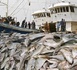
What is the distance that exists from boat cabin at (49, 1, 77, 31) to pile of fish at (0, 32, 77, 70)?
992 inches

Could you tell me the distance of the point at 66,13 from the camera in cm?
3641

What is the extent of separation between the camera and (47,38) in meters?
10.9

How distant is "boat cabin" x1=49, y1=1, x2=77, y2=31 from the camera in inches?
1437

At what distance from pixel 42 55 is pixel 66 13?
28197mm

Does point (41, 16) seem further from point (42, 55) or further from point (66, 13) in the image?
point (42, 55)

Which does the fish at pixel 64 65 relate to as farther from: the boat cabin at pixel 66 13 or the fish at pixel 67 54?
the boat cabin at pixel 66 13

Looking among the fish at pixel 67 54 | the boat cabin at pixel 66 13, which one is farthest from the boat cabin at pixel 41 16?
the fish at pixel 67 54

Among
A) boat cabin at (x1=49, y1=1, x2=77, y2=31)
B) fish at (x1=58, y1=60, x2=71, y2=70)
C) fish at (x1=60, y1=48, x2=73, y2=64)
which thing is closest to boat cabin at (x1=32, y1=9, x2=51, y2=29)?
boat cabin at (x1=49, y1=1, x2=77, y2=31)

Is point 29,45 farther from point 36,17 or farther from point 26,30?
point 36,17

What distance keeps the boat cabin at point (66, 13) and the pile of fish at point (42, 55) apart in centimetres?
2520

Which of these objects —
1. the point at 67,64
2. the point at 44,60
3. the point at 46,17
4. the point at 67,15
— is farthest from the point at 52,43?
the point at 46,17

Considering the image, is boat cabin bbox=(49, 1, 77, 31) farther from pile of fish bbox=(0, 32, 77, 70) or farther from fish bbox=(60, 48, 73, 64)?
fish bbox=(60, 48, 73, 64)

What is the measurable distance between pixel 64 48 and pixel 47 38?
7.20 ft

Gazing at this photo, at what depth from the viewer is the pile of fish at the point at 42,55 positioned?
7.98 metres
